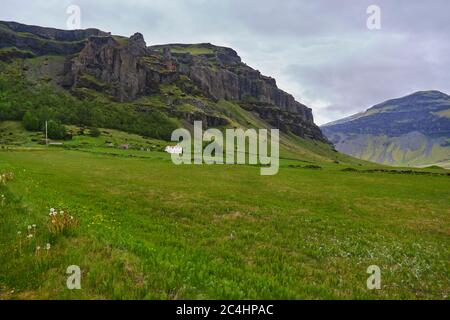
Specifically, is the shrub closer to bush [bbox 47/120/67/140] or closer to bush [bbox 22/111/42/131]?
bush [bbox 47/120/67/140]

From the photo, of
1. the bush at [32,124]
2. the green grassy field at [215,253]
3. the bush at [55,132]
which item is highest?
the bush at [32,124]

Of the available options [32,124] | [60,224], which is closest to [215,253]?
[60,224]

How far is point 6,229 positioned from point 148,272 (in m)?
7.50

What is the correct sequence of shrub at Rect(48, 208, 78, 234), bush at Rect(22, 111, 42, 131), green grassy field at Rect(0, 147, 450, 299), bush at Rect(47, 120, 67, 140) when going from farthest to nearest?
1. bush at Rect(22, 111, 42, 131)
2. bush at Rect(47, 120, 67, 140)
3. shrub at Rect(48, 208, 78, 234)
4. green grassy field at Rect(0, 147, 450, 299)

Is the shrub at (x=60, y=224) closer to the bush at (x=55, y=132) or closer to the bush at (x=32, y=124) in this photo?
the bush at (x=55, y=132)

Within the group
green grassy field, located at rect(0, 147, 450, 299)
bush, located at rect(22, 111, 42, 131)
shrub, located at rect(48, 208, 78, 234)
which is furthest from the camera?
bush, located at rect(22, 111, 42, 131)

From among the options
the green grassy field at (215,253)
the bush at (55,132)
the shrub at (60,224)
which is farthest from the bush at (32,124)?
the shrub at (60,224)

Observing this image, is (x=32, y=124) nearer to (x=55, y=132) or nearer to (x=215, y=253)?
(x=55, y=132)

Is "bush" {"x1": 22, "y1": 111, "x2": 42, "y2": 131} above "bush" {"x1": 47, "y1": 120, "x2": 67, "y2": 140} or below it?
above

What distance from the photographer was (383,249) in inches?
705

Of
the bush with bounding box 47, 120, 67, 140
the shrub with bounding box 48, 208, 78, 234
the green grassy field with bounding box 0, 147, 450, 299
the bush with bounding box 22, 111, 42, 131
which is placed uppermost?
the bush with bounding box 22, 111, 42, 131

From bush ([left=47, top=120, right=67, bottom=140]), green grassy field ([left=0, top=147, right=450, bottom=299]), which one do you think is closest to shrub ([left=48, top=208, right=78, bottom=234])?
green grassy field ([left=0, top=147, right=450, bottom=299])
